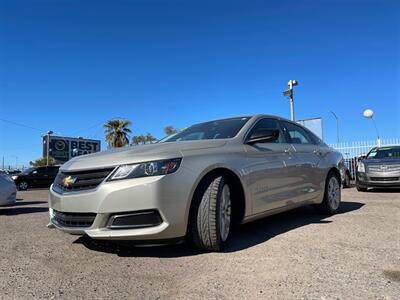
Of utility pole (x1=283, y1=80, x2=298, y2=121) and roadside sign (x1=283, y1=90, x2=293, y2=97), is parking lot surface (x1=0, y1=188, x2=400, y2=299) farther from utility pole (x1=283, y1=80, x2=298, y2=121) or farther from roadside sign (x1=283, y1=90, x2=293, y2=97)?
roadside sign (x1=283, y1=90, x2=293, y2=97)

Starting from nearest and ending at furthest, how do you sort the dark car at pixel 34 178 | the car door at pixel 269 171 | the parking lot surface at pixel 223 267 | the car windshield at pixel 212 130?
1. the parking lot surface at pixel 223 267
2. the car door at pixel 269 171
3. the car windshield at pixel 212 130
4. the dark car at pixel 34 178

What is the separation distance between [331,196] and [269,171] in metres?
2.17

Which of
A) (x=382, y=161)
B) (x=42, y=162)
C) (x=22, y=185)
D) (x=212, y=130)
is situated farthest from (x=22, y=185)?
(x=42, y=162)

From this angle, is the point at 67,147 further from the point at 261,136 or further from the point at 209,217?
the point at 209,217

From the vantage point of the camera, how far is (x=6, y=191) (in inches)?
327

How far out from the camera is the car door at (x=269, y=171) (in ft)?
14.4

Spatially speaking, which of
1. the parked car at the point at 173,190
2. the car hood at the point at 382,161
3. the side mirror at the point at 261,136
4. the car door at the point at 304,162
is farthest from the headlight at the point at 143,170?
the car hood at the point at 382,161

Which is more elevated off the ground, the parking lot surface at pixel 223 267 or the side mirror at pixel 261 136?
the side mirror at pixel 261 136

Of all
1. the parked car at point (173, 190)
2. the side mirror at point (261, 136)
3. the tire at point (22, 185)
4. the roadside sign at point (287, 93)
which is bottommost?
the tire at point (22, 185)

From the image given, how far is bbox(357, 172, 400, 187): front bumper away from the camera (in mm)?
10195

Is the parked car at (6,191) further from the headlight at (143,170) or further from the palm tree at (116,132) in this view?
the palm tree at (116,132)

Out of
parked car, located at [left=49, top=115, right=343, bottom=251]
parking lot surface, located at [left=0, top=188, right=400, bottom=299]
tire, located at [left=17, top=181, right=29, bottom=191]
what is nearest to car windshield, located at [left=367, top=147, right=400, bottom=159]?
parking lot surface, located at [left=0, top=188, right=400, bottom=299]

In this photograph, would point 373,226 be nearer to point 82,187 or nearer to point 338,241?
point 338,241

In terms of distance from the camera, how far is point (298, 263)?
3.47 metres
